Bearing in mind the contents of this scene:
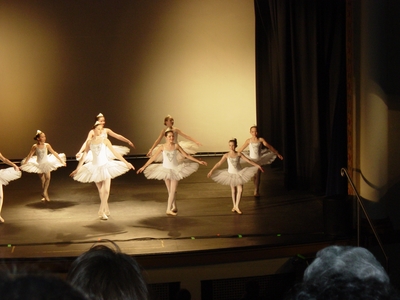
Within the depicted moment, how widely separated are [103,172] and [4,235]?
141 centimetres

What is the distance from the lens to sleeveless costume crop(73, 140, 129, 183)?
7758mm

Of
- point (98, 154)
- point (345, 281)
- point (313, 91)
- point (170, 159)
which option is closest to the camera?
point (345, 281)

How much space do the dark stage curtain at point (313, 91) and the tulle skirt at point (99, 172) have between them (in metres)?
2.69

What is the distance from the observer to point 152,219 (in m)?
7.77

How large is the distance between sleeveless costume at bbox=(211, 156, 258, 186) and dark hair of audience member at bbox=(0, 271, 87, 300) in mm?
7088

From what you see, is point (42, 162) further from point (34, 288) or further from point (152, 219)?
point (34, 288)

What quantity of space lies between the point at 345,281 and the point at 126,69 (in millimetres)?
10879

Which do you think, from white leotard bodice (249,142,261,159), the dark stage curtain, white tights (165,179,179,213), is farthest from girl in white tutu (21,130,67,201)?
the dark stage curtain

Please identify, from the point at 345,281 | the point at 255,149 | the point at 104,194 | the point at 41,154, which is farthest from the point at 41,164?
the point at 345,281

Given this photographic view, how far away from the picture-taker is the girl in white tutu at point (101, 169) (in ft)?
25.5

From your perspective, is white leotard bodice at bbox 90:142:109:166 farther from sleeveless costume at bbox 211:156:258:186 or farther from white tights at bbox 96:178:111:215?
sleeveless costume at bbox 211:156:258:186

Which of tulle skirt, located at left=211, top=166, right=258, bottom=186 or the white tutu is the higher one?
the white tutu

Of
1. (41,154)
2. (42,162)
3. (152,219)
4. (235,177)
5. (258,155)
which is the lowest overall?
(152,219)

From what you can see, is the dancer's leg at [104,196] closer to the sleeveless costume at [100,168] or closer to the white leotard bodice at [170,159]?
the sleeveless costume at [100,168]
